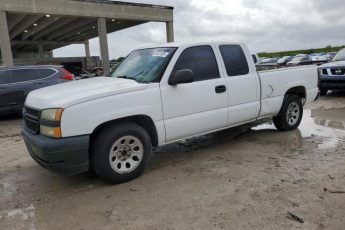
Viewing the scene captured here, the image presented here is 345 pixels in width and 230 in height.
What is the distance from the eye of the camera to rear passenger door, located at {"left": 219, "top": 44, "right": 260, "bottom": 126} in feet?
18.4

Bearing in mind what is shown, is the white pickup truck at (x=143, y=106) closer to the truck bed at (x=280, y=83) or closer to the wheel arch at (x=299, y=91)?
the truck bed at (x=280, y=83)

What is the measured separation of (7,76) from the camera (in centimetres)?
988

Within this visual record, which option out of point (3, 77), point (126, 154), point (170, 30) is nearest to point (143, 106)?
point (126, 154)

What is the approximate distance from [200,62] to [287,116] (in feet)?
8.48

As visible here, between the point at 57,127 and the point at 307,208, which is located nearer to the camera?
the point at 307,208

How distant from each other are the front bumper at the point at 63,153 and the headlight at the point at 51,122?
0.07 meters

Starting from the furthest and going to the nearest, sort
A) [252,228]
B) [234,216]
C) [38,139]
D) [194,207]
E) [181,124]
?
[181,124]
[38,139]
[194,207]
[234,216]
[252,228]

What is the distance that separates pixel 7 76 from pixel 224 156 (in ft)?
24.1

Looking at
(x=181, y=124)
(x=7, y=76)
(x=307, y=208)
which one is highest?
(x=7, y=76)

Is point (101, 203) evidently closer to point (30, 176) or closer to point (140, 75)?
point (30, 176)

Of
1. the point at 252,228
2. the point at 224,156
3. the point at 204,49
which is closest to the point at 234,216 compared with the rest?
the point at 252,228

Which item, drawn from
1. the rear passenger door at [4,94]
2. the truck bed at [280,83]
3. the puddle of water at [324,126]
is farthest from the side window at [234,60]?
the rear passenger door at [4,94]

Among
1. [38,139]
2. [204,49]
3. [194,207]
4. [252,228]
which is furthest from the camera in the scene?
[204,49]

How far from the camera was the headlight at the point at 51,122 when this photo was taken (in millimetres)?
3928
